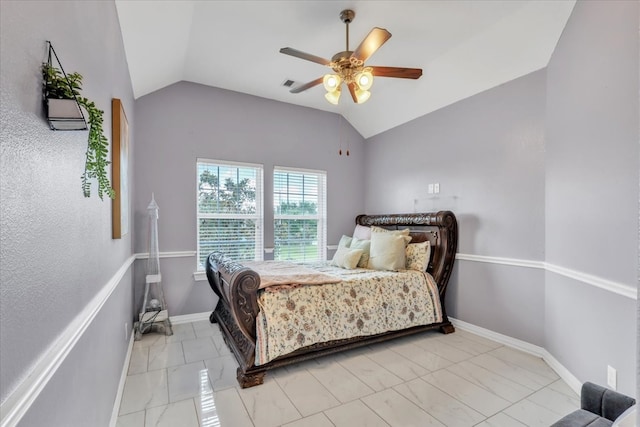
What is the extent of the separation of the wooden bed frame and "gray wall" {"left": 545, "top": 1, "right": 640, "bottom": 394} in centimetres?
99

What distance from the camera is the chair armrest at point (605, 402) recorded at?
4.61ft

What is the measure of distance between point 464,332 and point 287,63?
3.70m

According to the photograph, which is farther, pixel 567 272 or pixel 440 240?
pixel 440 240

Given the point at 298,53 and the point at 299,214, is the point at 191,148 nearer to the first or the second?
the point at 299,214

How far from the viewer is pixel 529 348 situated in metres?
2.94

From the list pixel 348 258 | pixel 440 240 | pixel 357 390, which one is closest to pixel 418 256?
pixel 440 240

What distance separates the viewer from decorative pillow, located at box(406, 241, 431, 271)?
11.5 ft

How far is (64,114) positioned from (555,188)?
3.27m

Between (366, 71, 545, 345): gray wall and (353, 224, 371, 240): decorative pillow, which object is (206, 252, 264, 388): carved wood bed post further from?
(366, 71, 545, 345): gray wall

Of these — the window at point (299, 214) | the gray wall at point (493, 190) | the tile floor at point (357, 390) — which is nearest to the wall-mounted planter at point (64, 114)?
the tile floor at point (357, 390)

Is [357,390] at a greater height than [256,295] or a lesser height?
lesser

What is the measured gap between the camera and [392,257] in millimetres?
3486

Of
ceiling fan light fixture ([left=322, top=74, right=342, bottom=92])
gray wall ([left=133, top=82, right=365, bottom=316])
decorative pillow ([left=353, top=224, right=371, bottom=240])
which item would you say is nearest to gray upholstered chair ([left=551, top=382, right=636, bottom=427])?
ceiling fan light fixture ([left=322, top=74, right=342, bottom=92])

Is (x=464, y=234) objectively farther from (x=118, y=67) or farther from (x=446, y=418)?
(x=118, y=67)
